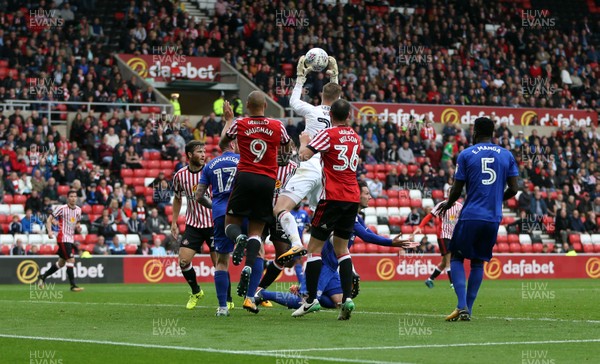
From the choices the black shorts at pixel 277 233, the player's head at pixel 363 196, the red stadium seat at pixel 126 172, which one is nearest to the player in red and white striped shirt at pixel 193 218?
the black shorts at pixel 277 233

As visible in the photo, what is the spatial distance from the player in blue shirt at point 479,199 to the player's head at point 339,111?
1.42 metres

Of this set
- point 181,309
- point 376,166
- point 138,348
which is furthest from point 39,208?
point 138,348

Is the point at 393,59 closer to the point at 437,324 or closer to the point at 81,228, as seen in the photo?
the point at 81,228

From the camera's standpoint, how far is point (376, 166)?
1411 inches

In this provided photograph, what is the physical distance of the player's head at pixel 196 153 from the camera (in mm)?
15602

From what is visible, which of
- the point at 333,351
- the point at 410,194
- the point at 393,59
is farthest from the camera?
the point at 393,59

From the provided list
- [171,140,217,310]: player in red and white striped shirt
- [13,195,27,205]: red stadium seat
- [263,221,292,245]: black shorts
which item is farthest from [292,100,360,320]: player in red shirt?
[13,195,27,205]: red stadium seat

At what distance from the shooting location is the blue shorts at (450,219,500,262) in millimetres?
12719

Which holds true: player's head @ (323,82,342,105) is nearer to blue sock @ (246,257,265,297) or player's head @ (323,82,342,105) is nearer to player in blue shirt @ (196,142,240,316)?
player in blue shirt @ (196,142,240,316)

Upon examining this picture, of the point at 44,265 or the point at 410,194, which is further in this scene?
the point at 410,194

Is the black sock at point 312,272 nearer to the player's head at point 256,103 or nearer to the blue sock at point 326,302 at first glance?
the player's head at point 256,103

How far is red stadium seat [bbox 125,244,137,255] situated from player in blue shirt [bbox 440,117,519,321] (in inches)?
718

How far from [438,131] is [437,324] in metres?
27.2

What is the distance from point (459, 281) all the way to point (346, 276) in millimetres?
1293
